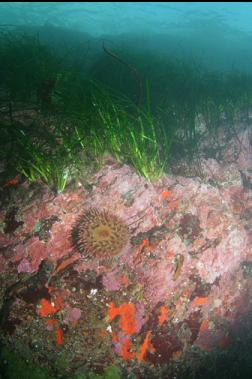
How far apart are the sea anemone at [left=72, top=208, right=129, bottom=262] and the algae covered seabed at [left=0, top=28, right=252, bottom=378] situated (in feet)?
0.04

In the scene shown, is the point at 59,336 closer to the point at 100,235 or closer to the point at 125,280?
the point at 125,280

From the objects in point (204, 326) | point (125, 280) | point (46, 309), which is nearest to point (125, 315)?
point (125, 280)

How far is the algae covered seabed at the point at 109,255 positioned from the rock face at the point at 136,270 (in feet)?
0.05

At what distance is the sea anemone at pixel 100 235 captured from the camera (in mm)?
3209

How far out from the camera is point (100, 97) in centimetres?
427

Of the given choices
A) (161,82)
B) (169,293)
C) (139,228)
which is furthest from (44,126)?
(161,82)

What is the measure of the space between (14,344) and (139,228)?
2.02 m

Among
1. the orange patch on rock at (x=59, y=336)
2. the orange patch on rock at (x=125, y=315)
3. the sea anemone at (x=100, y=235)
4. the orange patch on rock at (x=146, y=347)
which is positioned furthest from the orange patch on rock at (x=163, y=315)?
the orange patch on rock at (x=59, y=336)

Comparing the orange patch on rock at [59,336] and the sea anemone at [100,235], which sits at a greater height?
the sea anemone at [100,235]

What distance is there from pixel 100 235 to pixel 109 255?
304 mm

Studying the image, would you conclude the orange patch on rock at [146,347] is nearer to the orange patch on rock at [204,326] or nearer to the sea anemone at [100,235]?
the orange patch on rock at [204,326]

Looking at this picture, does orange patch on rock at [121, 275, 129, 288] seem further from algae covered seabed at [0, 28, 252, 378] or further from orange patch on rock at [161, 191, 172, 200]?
orange patch on rock at [161, 191, 172, 200]

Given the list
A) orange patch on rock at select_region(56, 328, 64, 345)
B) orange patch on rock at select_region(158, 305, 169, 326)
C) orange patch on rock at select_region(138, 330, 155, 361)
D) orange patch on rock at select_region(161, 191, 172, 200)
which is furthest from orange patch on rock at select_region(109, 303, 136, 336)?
orange patch on rock at select_region(161, 191, 172, 200)

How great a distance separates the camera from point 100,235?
10.6 feet
